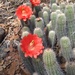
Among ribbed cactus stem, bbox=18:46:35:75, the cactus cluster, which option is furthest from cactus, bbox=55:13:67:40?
ribbed cactus stem, bbox=18:46:35:75

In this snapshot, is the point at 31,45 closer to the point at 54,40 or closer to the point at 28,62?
the point at 28,62

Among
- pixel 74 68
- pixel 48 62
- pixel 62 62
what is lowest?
pixel 62 62

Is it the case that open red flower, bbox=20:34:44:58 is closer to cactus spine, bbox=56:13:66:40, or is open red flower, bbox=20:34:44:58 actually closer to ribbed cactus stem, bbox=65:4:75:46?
cactus spine, bbox=56:13:66:40

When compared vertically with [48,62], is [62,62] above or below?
below

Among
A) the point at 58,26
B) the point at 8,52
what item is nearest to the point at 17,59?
the point at 8,52

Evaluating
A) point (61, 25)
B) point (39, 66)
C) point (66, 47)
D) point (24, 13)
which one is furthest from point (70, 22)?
point (39, 66)

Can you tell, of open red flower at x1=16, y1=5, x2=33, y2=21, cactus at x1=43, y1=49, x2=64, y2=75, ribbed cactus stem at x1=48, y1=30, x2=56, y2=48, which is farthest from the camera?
open red flower at x1=16, y1=5, x2=33, y2=21

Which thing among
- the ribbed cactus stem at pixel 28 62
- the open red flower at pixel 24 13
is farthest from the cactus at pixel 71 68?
the open red flower at pixel 24 13

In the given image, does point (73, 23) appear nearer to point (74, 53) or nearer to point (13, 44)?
point (74, 53)
